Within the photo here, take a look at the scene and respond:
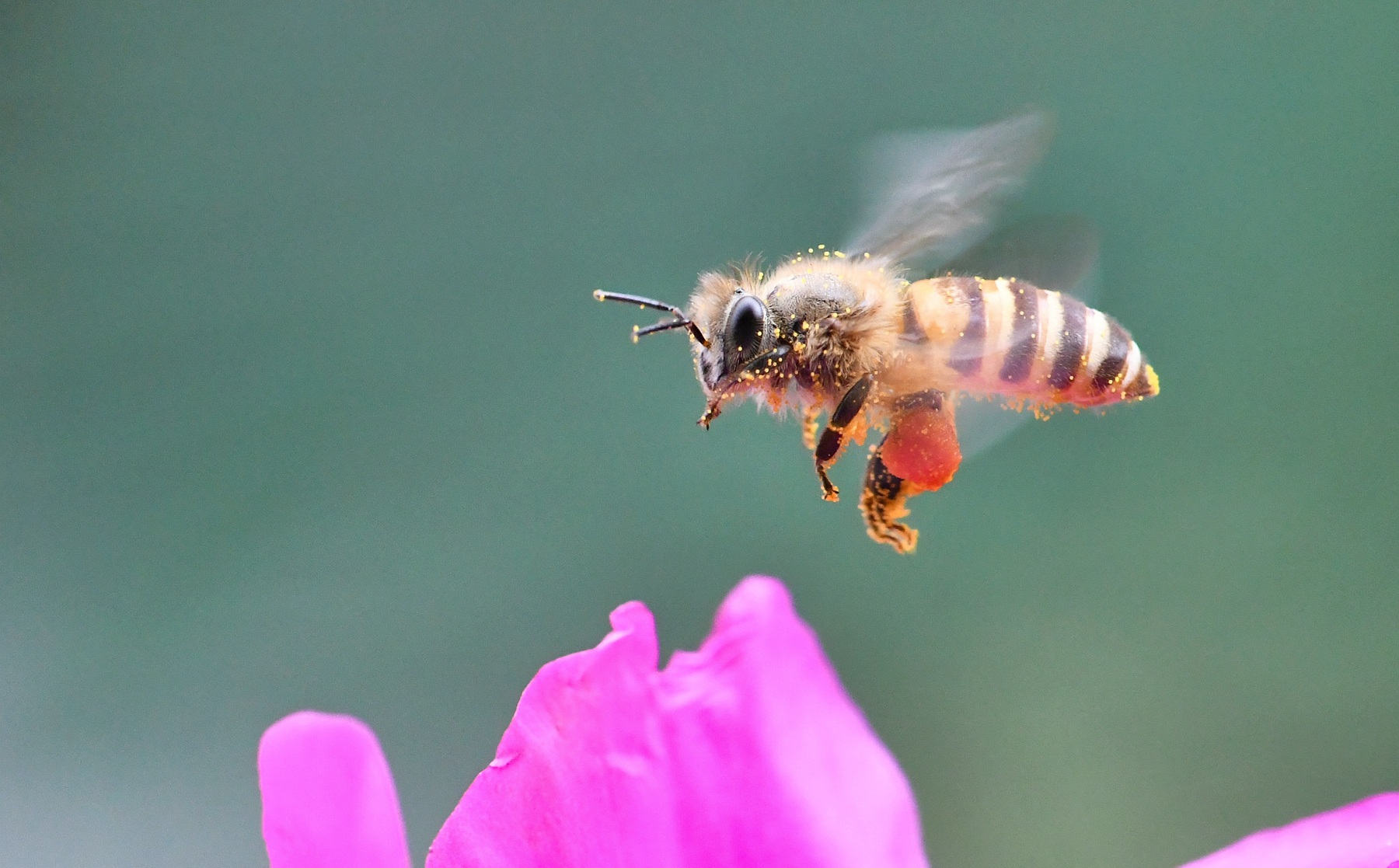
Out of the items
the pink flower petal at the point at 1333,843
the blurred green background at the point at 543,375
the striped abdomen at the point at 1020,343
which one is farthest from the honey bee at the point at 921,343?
the blurred green background at the point at 543,375

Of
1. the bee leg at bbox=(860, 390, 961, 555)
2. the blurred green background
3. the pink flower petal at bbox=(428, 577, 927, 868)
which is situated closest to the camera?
the pink flower petal at bbox=(428, 577, 927, 868)

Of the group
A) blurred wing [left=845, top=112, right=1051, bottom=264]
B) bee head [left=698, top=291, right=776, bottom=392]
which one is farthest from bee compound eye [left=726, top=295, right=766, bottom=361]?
blurred wing [left=845, top=112, right=1051, bottom=264]

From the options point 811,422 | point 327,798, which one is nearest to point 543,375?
point 811,422

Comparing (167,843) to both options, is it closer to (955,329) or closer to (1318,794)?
(955,329)

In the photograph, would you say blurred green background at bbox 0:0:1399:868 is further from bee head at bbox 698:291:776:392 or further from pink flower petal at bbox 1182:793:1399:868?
pink flower petal at bbox 1182:793:1399:868

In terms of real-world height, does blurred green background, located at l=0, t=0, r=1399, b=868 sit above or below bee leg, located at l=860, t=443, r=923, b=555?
above

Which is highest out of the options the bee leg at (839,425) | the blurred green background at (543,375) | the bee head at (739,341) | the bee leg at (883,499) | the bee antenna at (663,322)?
the blurred green background at (543,375)

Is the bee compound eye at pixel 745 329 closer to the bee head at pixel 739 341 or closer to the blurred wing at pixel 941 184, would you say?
the bee head at pixel 739 341
